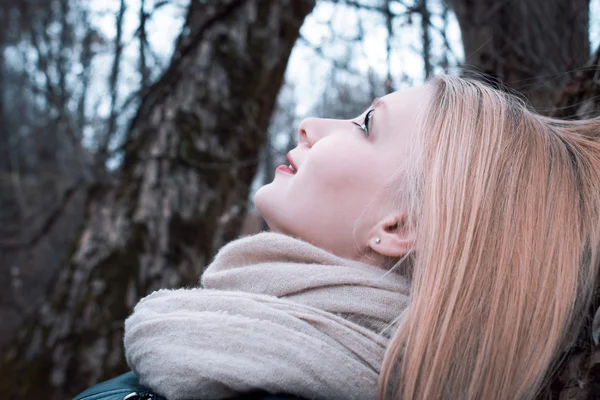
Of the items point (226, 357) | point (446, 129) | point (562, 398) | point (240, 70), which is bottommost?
point (562, 398)

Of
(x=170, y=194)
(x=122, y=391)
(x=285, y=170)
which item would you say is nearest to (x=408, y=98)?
(x=285, y=170)

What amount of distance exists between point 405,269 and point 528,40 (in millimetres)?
1505

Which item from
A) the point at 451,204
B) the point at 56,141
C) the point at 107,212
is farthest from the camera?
the point at 56,141

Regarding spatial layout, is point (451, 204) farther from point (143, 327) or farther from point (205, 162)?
point (205, 162)

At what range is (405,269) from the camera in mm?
1397

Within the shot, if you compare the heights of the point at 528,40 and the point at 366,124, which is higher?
the point at 528,40

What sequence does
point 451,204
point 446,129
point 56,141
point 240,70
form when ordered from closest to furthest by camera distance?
point 451,204
point 446,129
point 240,70
point 56,141

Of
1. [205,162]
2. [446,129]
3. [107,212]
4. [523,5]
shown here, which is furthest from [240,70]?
[446,129]

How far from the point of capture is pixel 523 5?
2.41m

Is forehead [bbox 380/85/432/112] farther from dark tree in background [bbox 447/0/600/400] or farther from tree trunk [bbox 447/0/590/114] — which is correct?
tree trunk [bbox 447/0/590/114]

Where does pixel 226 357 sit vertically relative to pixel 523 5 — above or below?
below

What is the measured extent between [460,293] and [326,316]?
289 mm

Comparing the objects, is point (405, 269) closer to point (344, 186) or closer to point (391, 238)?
point (391, 238)

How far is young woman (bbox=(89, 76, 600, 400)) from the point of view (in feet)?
3.73
